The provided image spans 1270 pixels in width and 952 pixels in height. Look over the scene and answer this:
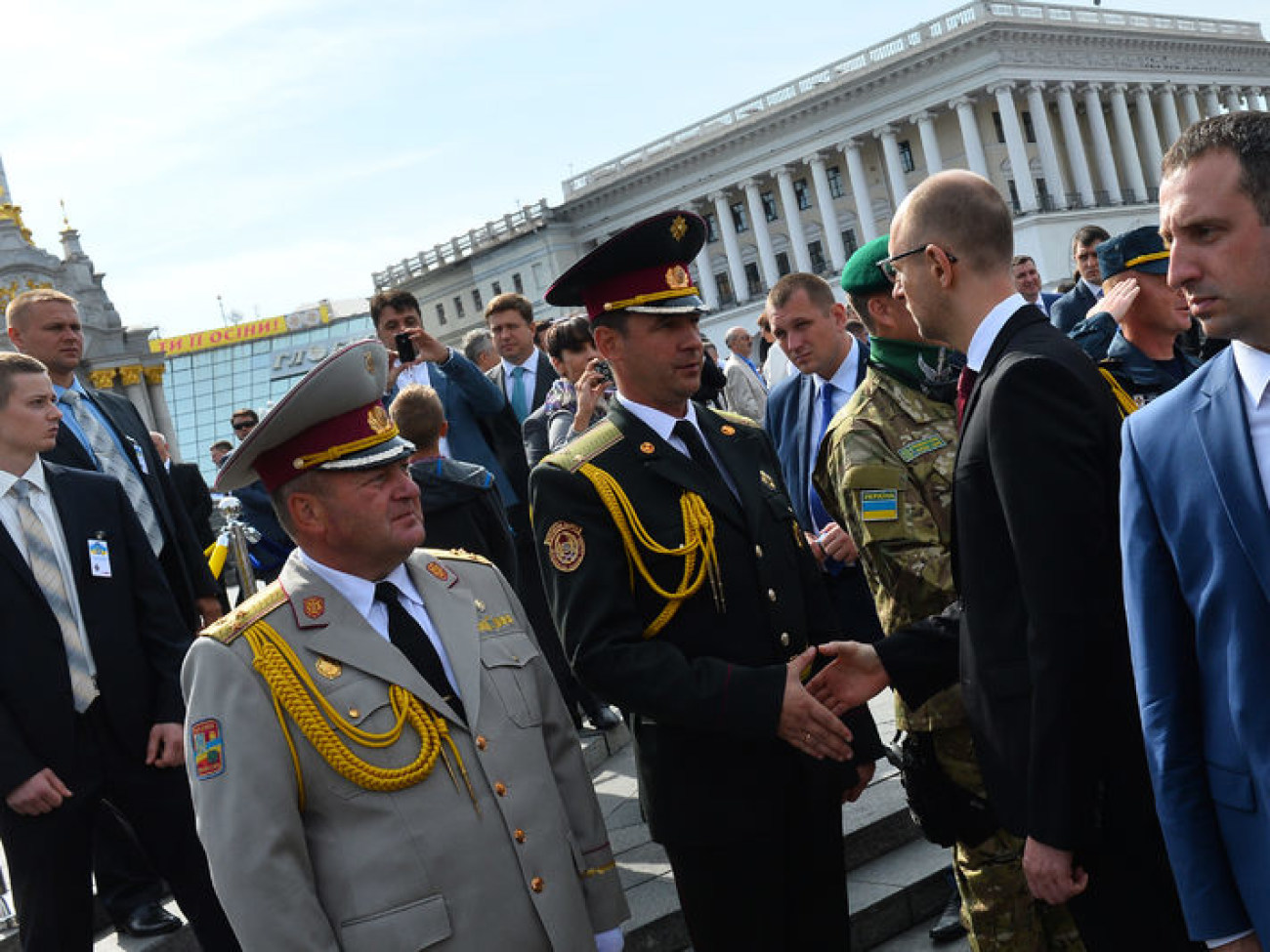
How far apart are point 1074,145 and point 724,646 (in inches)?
2746

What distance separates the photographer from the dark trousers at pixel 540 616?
7.18 meters

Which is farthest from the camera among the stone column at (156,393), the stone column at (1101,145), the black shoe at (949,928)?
the stone column at (1101,145)

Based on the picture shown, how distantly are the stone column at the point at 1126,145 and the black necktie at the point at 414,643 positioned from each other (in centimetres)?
7441

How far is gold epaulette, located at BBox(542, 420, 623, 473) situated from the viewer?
3.42m

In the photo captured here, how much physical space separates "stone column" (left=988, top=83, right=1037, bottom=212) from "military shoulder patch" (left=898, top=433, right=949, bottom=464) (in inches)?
2513

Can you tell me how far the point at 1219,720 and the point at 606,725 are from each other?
514 cm

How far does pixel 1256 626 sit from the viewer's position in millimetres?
2223

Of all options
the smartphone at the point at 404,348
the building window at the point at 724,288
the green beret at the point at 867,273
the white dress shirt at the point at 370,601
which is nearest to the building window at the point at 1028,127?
the building window at the point at 724,288

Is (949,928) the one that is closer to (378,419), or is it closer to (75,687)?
(378,419)

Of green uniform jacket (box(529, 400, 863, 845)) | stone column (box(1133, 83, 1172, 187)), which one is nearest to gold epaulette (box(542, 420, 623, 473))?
green uniform jacket (box(529, 400, 863, 845))

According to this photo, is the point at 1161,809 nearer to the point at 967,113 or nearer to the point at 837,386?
the point at 837,386

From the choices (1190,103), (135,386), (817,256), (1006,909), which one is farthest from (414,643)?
(1190,103)

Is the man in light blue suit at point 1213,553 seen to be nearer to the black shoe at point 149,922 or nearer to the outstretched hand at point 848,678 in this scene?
the outstretched hand at point 848,678

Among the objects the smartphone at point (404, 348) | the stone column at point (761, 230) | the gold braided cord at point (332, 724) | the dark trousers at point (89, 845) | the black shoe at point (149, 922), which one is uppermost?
the stone column at point (761, 230)
